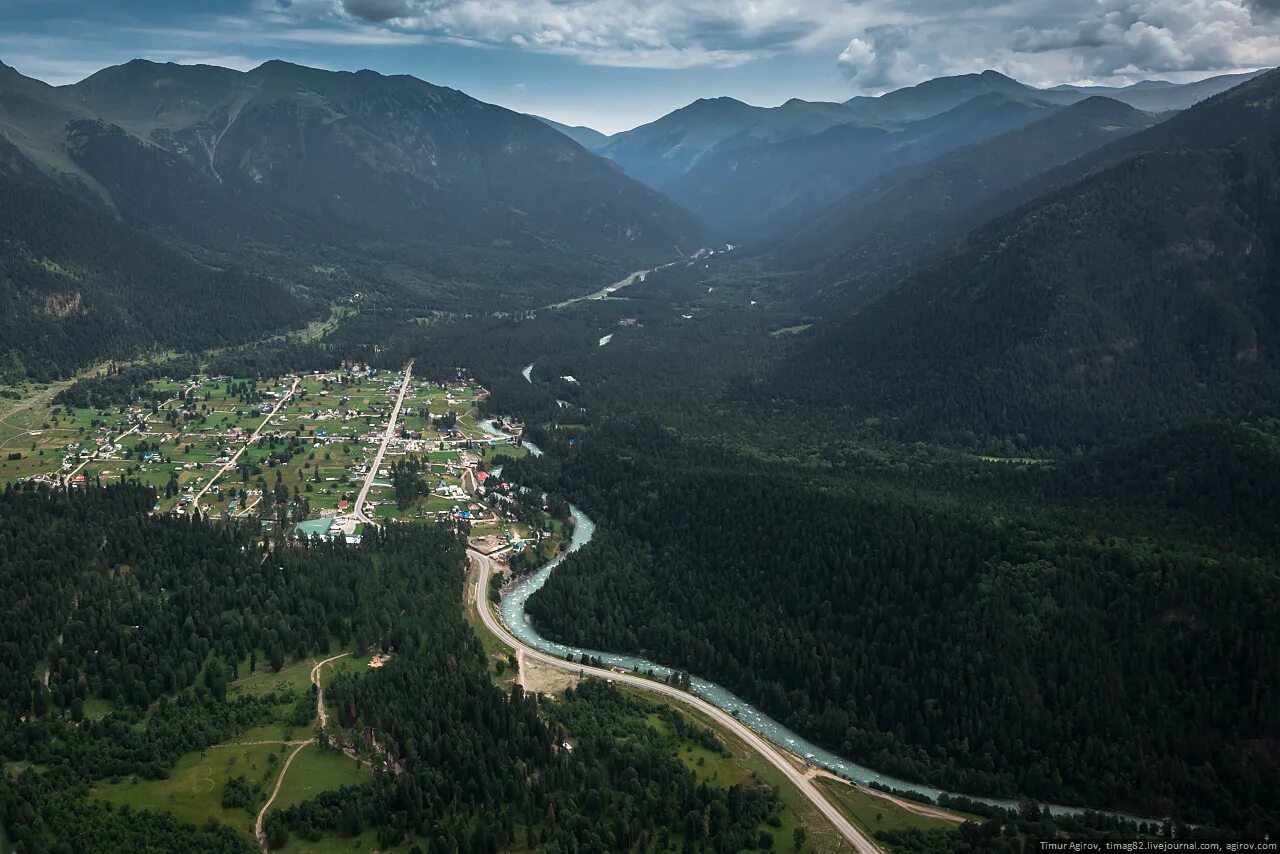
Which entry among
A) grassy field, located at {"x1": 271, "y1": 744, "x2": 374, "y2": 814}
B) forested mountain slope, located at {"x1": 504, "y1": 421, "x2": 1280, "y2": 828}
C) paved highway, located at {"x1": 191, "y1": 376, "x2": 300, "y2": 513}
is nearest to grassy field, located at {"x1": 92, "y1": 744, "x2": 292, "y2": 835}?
grassy field, located at {"x1": 271, "y1": 744, "x2": 374, "y2": 814}

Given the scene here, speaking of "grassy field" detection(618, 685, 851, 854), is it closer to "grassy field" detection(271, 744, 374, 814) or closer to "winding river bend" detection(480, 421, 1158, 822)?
"winding river bend" detection(480, 421, 1158, 822)

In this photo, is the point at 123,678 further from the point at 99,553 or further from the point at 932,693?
the point at 932,693

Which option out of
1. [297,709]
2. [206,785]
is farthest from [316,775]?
[297,709]

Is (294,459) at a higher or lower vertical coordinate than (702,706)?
higher

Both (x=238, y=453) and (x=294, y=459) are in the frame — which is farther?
(x=238, y=453)

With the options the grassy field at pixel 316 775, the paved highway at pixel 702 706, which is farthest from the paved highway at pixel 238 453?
the grassy field at pixel 316 775

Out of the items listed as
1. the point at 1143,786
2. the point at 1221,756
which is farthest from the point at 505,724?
the point at 1221,756

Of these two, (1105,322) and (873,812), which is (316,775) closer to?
(873,812)
